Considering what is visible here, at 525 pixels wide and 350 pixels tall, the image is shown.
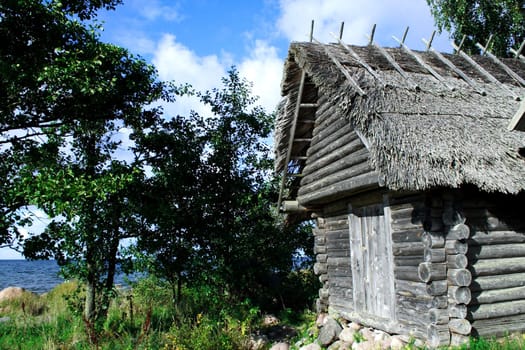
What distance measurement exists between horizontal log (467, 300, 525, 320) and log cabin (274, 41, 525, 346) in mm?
18

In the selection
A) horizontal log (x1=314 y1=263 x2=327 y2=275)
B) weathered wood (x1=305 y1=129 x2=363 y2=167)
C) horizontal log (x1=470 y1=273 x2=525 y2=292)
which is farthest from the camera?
horizontal log (x1=314 y1=263 x2=327 y2=275)

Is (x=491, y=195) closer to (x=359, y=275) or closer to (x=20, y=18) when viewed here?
(x=359, y=275)

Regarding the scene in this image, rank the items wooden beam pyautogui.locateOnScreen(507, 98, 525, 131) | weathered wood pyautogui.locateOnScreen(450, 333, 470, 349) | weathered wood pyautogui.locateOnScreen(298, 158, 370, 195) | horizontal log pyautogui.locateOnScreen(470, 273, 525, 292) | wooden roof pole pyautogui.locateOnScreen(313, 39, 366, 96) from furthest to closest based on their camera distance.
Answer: weathered wood pyautogui.locateOnScreen(298, 158, 370, 195) < wooden roof pole pyautogui.locateOnScreen(313, 39, 366, 96) < horizontal log pyautogui.locateOnScreen(470, 273, 525, 292) < weathered wood pyautogui.locateOnScreen(450, 333, 470, 349) < wooden beam pyautogui.locateOnScreen(507, 98, 525, 131)

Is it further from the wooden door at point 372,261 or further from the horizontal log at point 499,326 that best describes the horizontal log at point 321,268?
the horizontal log at point 499,326

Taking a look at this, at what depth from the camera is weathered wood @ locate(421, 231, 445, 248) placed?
6355 mm

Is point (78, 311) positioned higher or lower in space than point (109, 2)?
lower

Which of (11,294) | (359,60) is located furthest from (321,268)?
(11,294)

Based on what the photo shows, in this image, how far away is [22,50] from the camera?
303 inches

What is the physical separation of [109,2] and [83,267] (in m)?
5.79

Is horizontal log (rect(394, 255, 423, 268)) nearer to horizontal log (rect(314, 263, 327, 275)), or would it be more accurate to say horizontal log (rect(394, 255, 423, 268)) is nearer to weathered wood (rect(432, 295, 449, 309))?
weathered wood (rect(432, 295, 449, 309))

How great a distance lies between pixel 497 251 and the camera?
6.73 metres

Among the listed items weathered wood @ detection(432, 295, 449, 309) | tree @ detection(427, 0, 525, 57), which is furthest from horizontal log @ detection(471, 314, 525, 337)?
tree @ detection(427, 0, 525, 57)

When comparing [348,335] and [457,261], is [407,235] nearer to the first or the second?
[457,261]

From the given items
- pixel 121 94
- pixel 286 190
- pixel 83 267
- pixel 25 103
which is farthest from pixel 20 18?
pixel 286 190
